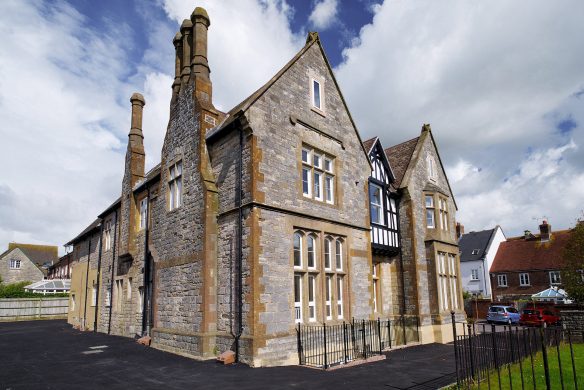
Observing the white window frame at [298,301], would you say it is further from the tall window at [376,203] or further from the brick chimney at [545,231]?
the brick chimney at [545,231]

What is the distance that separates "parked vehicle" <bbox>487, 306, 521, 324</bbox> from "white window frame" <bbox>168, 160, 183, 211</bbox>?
3021 cm

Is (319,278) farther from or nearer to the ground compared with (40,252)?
nearer to the ground

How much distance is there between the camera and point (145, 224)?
20.3 meters

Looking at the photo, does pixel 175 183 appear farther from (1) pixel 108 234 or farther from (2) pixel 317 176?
(1) pixel 108 234

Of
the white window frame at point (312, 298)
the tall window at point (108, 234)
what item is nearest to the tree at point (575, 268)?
the white window frame at point (312, 298)

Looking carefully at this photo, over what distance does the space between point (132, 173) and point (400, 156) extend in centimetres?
1563

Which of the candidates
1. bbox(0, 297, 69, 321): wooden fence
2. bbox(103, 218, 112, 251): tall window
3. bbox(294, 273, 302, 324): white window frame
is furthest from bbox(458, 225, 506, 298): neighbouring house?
bbox(0, 297, 69, 321): wooden fence

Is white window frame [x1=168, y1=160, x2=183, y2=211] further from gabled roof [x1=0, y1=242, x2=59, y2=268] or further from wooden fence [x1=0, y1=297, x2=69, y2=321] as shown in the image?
gabled roof [x1=0, y1=242, x2=59, y2=268]

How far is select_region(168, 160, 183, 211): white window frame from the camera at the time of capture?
655 inches

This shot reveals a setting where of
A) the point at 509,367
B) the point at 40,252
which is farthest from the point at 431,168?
the point at 40,252

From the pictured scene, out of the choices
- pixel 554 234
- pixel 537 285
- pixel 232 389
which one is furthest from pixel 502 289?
pixel 232 389

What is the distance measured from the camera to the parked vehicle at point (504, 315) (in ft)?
112

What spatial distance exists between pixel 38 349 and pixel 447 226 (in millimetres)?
21185

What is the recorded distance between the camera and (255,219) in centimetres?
1271
